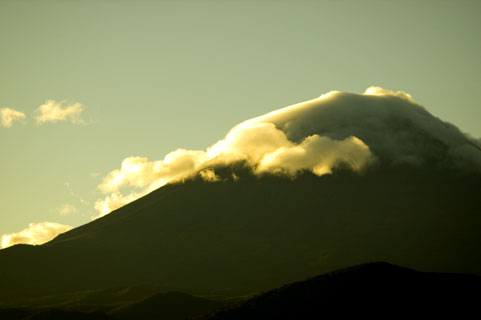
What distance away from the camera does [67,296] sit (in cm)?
17100

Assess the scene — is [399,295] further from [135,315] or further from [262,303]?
[135,315]

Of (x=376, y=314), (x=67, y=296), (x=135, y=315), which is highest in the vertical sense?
(x=67, y=296)

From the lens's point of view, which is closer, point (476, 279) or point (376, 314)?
point (376, 314)

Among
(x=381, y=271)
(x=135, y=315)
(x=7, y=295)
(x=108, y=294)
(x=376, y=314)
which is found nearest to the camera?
(x=376, y=314)

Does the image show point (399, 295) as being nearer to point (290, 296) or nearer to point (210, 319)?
point (290, 296)

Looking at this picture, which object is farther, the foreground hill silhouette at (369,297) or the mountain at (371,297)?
the foreground hill silhouette at (369,297)

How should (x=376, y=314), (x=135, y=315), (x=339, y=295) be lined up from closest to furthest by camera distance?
(x=376, y=314) < (x=339, y=295) < (x=135, y=315)

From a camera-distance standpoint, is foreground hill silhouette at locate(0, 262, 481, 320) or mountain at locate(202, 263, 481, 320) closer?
mountain at locate(202, 263, 481, 320)

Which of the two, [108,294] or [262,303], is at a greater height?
[108,294]

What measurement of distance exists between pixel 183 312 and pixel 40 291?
8349 centimetres

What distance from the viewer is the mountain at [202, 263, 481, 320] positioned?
7950cm

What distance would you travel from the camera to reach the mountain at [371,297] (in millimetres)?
79500

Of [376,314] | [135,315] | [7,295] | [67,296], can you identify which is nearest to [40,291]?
[7,295]

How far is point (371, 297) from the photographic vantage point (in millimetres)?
82750
